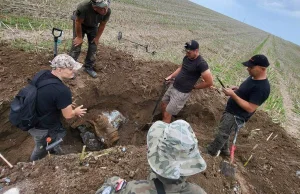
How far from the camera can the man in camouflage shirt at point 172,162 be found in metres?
1.83

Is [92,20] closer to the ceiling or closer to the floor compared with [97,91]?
closer to the ceiling

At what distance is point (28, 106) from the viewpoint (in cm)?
306

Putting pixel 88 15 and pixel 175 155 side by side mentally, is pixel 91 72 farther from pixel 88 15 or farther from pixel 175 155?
pixel 175 155

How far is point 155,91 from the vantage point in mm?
6238

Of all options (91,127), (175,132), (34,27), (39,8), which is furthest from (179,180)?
(39,8)

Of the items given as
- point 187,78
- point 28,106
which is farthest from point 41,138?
point 187,78

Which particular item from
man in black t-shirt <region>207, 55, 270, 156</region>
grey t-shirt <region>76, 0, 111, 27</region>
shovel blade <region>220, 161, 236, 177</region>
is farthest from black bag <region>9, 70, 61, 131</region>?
shovel blade <region>220, 161, 236, 177</region>

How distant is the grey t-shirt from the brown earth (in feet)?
4.23

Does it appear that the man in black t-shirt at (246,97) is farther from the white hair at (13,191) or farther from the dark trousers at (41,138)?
the white hair at (13,191)

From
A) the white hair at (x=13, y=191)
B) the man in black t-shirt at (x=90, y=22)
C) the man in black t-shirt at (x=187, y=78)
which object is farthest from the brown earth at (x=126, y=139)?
the man in black t-shirt at (x=187, y=78)

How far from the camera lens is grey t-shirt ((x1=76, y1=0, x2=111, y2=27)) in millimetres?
4690

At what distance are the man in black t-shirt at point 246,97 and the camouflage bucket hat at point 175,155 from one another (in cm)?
210

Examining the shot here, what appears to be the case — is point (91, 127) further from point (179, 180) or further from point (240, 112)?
point (179, 180)

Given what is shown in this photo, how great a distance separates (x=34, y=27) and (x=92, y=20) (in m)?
3.40
